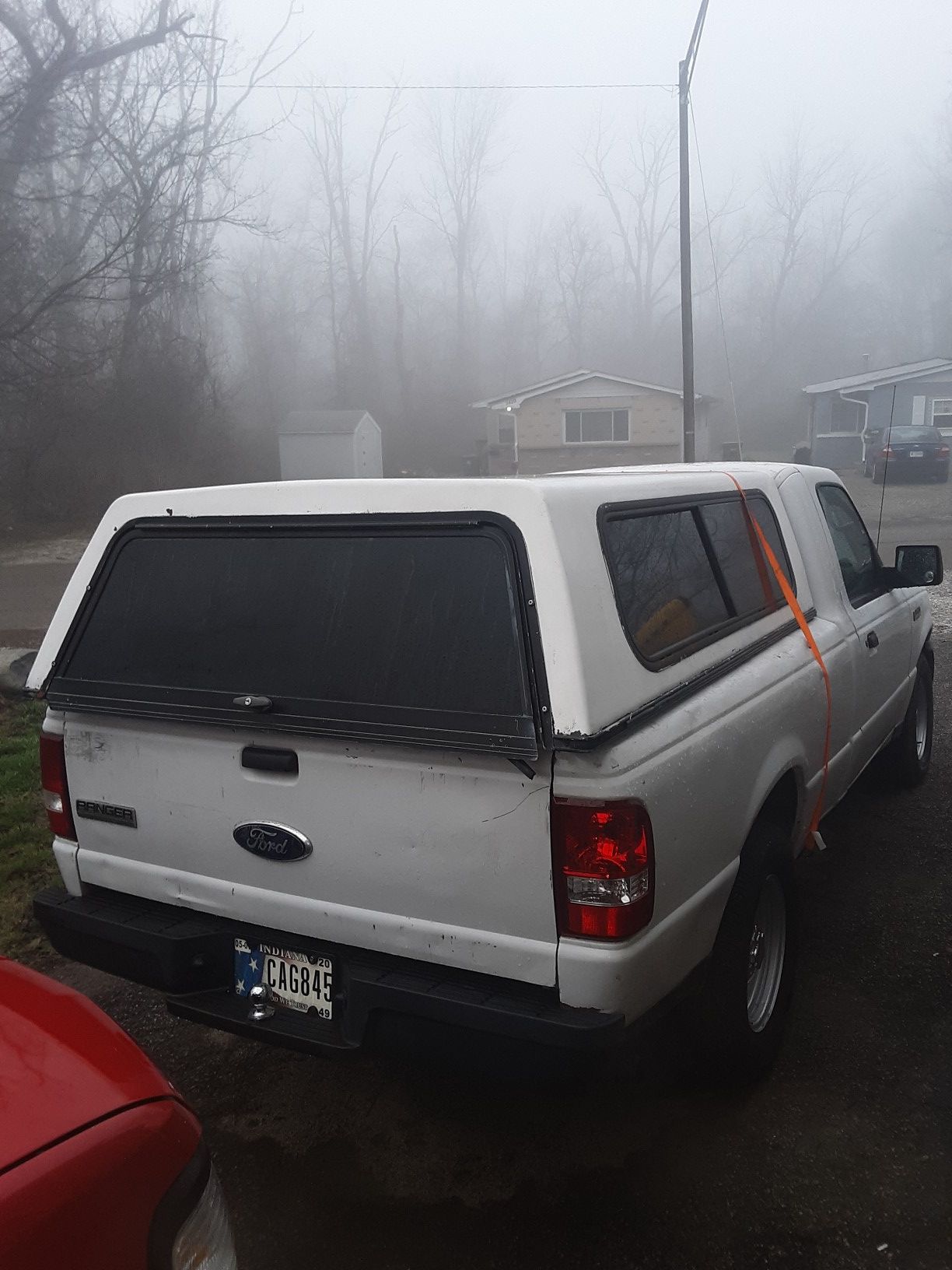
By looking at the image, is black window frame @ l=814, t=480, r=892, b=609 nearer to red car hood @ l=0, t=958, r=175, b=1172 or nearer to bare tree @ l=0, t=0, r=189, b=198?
red car hood @ l=0, t=958, r=175, b=1172

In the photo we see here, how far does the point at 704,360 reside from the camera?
2926 inches

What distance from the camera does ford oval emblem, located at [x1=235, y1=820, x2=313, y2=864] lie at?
2582mm

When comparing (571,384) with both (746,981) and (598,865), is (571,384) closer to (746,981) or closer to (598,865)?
(746,981)

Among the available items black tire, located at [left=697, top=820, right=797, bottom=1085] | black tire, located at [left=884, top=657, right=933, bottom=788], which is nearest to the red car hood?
black tire, located at [left=697, top=820, right=797, bottom=1085]

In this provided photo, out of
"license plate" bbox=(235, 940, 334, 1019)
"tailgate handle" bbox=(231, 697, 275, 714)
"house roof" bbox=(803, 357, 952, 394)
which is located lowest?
"license plate" bbox=(235, 940, 334, 1019)

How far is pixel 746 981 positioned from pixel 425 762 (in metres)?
1.23

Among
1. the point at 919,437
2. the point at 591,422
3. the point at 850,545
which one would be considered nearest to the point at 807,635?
the point at 850,545

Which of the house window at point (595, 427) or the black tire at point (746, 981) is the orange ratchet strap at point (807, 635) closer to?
the black tire at point (746, 981)

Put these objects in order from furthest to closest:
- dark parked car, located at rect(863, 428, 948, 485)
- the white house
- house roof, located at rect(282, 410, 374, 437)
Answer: house roof, located at rect(282, 410, 374, 437), the white house, dark parked car, located at rect(863, 428, 948, 485)

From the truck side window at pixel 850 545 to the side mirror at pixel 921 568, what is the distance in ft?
0.44

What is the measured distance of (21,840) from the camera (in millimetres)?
5074

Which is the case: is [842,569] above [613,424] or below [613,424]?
below

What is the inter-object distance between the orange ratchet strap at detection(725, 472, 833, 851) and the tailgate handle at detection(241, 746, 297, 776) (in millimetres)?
1938

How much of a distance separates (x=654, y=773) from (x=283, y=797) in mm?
944
